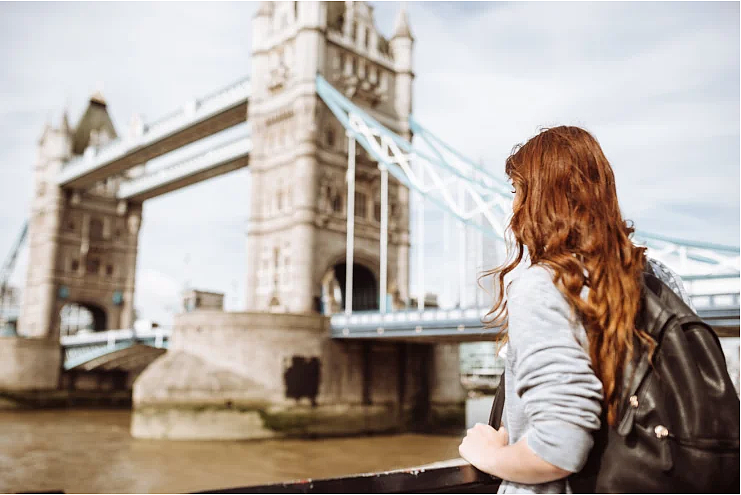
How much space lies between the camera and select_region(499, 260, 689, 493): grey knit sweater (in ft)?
3.60

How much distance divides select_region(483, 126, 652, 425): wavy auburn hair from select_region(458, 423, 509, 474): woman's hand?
238 millimetres

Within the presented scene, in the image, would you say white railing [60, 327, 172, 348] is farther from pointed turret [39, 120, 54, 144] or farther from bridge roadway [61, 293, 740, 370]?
pointed turret [39, 120, 54, 144]

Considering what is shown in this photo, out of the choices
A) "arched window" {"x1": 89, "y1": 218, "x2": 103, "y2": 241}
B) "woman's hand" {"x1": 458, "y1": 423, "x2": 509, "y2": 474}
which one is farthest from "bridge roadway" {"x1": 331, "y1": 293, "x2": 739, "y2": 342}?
"arched window" {"x1": 89, "y1": 218, "x2": 103, "y2": 241}

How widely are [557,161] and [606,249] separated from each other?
0.61 ft

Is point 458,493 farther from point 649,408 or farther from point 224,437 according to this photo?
point 224,437

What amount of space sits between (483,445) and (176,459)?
46.0 feet

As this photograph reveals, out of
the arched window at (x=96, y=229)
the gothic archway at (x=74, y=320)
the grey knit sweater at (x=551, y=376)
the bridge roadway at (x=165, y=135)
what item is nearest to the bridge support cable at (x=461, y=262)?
the bridge roadway at (x=165, y=135)

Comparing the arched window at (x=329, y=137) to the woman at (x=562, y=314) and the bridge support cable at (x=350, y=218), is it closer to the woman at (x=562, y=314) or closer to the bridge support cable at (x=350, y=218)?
the bridge support cable at (x=350, y=218)

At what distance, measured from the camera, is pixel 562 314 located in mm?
1141

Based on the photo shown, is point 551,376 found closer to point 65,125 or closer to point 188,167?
point 188,167

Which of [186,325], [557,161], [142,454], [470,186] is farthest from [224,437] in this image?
[557,161]

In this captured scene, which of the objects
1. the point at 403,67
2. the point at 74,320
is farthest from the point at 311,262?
the point at 74,320

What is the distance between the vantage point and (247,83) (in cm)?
2531

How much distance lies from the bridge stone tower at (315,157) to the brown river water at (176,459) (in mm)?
5946
